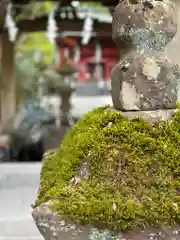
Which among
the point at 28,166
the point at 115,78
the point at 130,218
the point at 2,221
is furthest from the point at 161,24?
the point at 28,166

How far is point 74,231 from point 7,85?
9476mm

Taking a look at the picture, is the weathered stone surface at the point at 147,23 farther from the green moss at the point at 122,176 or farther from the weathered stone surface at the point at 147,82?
the green moss at the point at 122,176

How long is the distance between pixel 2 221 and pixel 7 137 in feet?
21.2

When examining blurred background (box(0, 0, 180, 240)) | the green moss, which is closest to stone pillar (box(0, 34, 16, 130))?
blurred background (box(0, 0, 180, 240))

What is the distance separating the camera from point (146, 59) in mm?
1506

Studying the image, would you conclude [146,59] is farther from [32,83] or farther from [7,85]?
[32,83]

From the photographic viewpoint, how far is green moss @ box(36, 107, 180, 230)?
1287 millimetres

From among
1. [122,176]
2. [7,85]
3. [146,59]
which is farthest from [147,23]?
[7,85]

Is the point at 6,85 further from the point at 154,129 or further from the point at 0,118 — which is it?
the point at 154,129

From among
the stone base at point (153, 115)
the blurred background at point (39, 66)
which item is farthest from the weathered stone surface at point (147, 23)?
the blurred background at point (39, 66)

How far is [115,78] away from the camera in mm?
1571

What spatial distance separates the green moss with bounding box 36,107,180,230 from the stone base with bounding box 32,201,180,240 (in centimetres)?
2

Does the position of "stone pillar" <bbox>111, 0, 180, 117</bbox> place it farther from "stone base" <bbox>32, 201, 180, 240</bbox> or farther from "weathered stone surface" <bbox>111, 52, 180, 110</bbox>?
"stone base" <bbox>32, 201, 180, 240</bbox>

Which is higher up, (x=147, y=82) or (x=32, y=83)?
(x=147, y=82)
